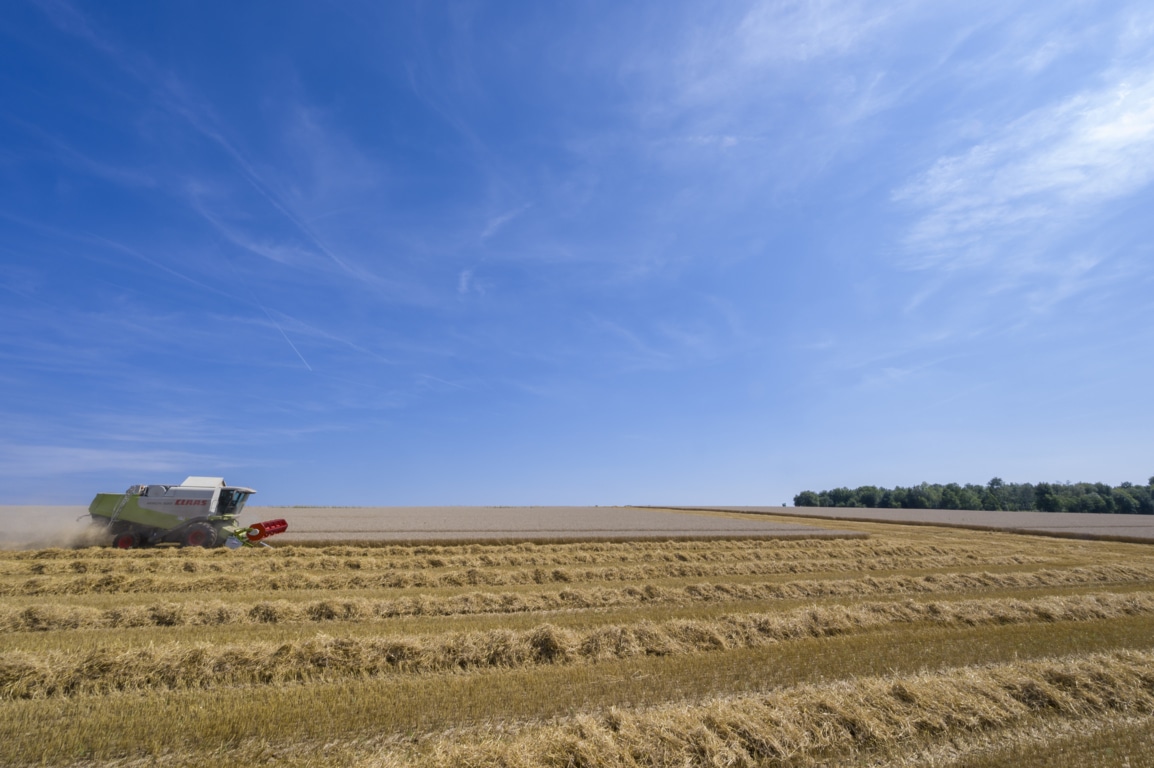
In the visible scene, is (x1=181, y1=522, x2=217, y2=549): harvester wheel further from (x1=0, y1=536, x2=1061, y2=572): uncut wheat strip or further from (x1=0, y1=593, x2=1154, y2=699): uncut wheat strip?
(x1=0, y1=593, x2=1154, y2=699): uncut wheat strip

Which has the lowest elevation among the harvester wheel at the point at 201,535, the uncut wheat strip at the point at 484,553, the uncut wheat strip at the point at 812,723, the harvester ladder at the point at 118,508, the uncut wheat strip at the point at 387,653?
the uncut wheat strip at the point at 812,723

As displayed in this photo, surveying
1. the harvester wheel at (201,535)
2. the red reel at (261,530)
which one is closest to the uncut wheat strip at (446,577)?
the red reel at (261,530)

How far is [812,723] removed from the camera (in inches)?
240

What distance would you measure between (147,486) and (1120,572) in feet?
115

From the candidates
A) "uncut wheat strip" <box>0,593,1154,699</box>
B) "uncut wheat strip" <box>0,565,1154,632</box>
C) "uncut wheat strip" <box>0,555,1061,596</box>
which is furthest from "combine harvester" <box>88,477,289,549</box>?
"uncut wheat strip" <box>0,593,1154,699</box>

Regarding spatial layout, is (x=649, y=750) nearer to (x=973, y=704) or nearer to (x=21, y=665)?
(x=973, y=704)

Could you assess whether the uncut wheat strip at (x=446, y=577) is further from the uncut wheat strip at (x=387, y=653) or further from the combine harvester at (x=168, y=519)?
the combine harvester at (x=168, y=519)

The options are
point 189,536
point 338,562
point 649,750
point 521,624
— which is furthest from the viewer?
point 189,536

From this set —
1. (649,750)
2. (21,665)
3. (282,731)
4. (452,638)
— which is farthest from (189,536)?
(649,750)

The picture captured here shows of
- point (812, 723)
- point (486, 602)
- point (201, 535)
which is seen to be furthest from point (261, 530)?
point (812, 723)

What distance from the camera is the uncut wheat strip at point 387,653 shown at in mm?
7199

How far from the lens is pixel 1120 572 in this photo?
18156 millimetres

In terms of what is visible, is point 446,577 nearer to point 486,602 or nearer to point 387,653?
point 486,602

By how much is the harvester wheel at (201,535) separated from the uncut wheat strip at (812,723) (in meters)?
20.7
